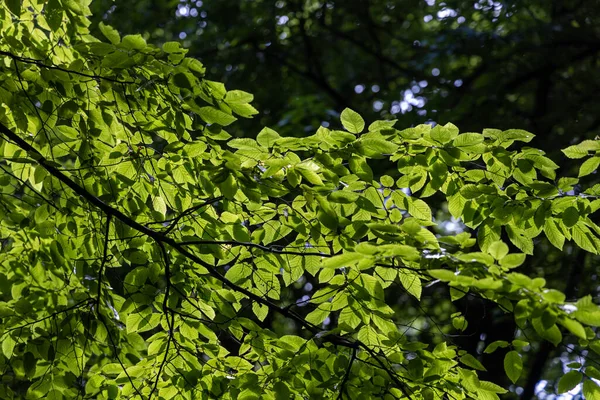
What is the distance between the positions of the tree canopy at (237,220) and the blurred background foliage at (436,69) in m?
3.26

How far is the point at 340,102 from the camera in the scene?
838 centimetres

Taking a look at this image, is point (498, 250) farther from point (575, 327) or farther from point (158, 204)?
point (158, 204)

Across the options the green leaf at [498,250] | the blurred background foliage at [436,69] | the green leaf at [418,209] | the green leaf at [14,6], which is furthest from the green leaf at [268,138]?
the blurred background foliage at [436,69]

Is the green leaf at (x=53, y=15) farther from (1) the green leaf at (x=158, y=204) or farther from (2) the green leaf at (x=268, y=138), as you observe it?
(2) the green leaf at (x=268, y=138)

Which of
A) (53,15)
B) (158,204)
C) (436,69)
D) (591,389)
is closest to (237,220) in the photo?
(158,204)

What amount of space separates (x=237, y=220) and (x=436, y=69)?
6.34m

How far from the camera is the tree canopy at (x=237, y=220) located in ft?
8.58

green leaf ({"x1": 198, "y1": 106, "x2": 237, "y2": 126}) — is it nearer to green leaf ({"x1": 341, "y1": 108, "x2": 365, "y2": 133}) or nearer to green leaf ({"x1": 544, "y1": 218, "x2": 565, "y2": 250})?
green leaf ({"x1": 341, "y1": 108, "x2": 365, "y2": 133})

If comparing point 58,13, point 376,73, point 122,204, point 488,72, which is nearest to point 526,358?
point 488,72

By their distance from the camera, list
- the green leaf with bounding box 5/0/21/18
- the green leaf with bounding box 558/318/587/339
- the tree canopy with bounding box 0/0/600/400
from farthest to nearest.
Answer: the green leaf with bounding box 5/0/21/18
the tree canopy with bounding box 0/0/600/400
the green leaf with bounding box 558/318/587/339

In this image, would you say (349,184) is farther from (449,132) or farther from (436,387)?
(436,387)

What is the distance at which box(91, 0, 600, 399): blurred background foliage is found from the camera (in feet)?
21.7

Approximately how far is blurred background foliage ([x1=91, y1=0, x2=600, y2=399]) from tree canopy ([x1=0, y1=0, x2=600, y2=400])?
326 centimetres

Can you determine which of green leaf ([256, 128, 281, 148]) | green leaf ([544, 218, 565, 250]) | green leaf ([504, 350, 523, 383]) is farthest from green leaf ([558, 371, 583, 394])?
green leaf ([256, 128, 281, 148])
